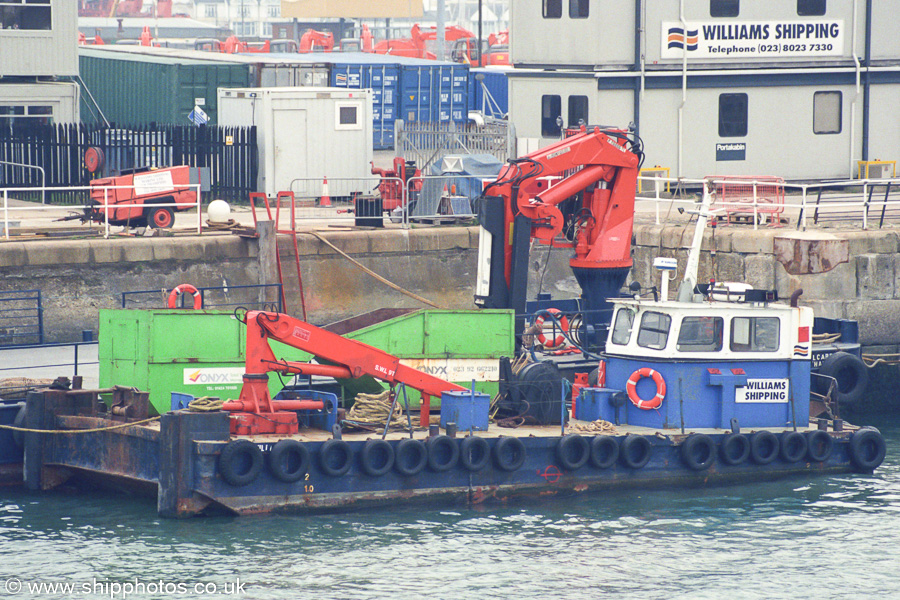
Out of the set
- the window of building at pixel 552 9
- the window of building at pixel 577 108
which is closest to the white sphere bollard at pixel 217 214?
the window of building at pixel 577 108

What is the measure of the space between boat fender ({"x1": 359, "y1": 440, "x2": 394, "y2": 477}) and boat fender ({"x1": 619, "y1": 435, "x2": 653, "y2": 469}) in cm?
292

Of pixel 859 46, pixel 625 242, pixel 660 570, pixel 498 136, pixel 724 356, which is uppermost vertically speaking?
pixel 859 46

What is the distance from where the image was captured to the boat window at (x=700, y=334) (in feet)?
53.9

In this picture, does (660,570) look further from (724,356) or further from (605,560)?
(724,356)

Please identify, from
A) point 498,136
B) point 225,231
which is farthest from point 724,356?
point 498,136

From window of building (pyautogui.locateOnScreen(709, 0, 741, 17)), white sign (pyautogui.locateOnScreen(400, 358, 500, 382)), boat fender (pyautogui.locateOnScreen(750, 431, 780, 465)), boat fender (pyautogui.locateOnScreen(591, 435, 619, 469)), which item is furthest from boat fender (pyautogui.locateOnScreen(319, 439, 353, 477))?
window of building (pyautogui.locateOnScreen(709, 0, 741, 17))

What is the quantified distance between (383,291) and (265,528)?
9.87 meters

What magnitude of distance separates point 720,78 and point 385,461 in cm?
1650

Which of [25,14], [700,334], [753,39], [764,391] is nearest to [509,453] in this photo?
[700,334]

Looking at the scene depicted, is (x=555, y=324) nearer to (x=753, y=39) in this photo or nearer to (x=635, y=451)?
(x=635, y=451)

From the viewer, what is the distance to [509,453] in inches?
624

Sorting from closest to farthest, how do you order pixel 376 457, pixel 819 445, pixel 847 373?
pixel 376 457 → pixel 819 445 → pixel 847 373

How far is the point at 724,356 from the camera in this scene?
16516mm

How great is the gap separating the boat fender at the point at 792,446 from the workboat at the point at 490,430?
28 mm
